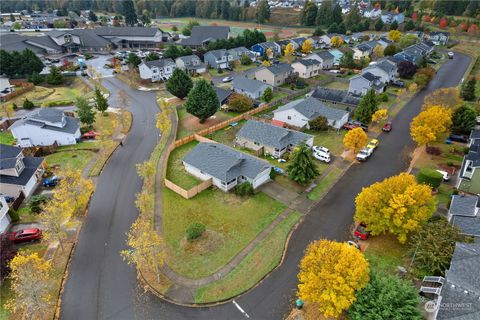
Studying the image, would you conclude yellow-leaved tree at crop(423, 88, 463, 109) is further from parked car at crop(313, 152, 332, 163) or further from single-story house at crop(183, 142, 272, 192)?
single-story house at crop(183, 142, 272, 192)

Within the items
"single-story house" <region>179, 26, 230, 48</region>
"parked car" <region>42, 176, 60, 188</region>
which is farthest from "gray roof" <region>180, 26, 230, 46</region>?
"parked car" <region>42, 176, 60, 188</region>

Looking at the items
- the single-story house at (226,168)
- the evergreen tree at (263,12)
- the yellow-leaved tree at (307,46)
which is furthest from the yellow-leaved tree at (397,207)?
the evergreen tree at (263,12)

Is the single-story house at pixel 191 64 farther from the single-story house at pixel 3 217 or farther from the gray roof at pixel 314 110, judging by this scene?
the single-story house at pixel 3 217

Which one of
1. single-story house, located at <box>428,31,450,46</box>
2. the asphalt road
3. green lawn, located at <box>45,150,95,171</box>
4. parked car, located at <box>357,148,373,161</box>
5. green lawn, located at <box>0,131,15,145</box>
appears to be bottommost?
the asphalt road

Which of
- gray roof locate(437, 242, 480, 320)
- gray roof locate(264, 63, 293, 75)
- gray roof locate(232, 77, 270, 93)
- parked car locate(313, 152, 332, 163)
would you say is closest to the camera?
gray roof locate(437, 242, 480, 320)

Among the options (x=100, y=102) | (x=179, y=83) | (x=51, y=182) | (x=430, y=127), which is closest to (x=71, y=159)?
(x=51, y=182)

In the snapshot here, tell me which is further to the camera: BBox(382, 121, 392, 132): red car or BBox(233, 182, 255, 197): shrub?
BBox(382, 121, 392, 132): red car

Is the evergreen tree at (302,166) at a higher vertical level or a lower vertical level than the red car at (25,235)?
higher
